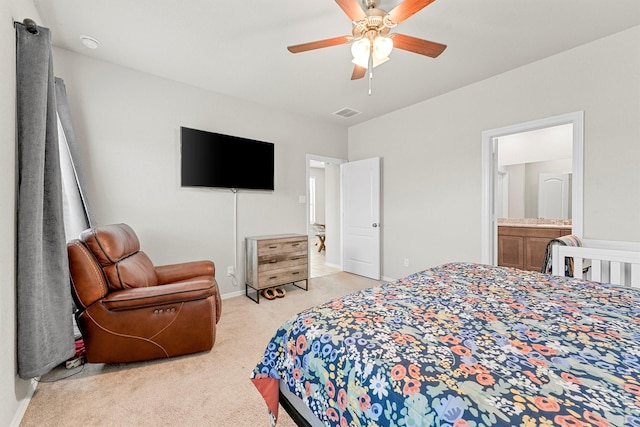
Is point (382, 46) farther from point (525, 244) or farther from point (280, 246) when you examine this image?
point (525, 244)

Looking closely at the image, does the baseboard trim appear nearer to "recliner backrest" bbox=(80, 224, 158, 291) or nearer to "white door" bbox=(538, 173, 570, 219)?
"recliner backrest" bbox=(80, 224, 158, 291)

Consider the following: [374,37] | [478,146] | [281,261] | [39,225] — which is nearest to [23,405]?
[39,225]

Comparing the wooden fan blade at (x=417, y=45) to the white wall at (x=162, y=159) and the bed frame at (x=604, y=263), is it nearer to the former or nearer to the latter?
the bed frame at (x=604, y=263)

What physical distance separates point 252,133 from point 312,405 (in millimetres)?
3409

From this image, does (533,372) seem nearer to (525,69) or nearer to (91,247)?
(91,247)

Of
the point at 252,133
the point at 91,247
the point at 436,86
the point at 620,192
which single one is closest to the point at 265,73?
the point at 252,133

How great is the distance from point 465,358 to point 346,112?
3.84 m

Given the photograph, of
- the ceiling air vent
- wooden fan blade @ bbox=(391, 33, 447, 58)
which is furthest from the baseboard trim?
the ceiling air vent

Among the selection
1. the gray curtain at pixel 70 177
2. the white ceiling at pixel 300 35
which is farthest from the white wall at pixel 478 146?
the gray curtain at pixel 70 177

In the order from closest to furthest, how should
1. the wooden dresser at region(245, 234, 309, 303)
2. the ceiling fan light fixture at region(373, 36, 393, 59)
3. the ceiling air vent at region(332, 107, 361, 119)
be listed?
the ceiling fan light fixture at region(373, 36, 393, 59), the wooden dresser at region(245, 234, 309, 303), the ceiling air vent at region(332, 107, 361, 119)

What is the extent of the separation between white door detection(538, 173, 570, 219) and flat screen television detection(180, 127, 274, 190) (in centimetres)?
458

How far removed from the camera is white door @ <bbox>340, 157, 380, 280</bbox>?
4.22m

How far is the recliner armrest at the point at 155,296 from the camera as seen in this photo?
5.94 ft

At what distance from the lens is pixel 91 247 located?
187 cm
